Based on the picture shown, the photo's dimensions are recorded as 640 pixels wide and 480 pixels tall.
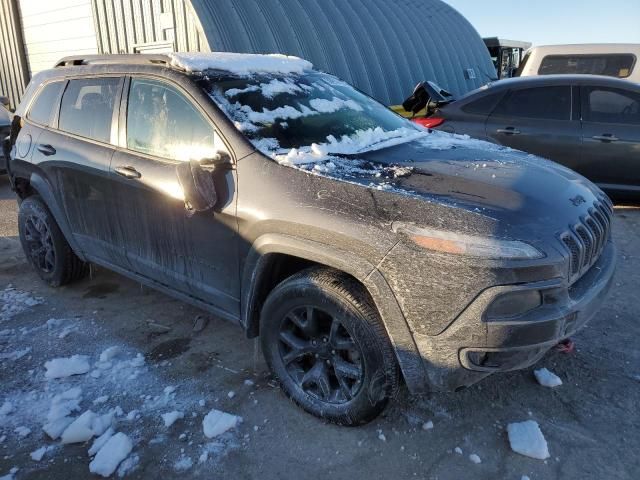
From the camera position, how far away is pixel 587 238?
2.42 meters

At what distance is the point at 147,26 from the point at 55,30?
4.24 m

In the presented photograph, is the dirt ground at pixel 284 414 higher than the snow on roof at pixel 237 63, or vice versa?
the snow on roof at pixel 237 63

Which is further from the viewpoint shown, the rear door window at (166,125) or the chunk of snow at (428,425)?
the rear door window at (166,125)

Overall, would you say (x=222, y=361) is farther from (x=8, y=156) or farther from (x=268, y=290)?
(x=8, y=156)

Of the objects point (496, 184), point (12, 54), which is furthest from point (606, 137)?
point (12, 54)

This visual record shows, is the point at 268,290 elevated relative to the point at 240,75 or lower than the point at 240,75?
lower

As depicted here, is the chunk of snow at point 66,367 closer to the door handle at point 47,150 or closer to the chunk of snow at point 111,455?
the chunk of snow at point 111,455

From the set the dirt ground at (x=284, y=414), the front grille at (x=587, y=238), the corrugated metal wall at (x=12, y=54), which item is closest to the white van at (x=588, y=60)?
the dirt ground at (x=284, y=414)

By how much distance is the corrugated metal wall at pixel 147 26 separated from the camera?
8.96 m

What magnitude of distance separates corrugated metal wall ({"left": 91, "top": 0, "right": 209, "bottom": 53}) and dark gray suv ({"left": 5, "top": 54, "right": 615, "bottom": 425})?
549cm

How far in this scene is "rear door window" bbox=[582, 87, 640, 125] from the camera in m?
5.85

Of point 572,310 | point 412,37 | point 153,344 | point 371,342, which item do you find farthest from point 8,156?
point 412,37

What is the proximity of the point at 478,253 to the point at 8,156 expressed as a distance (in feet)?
14.3

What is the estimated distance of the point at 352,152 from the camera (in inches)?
117
